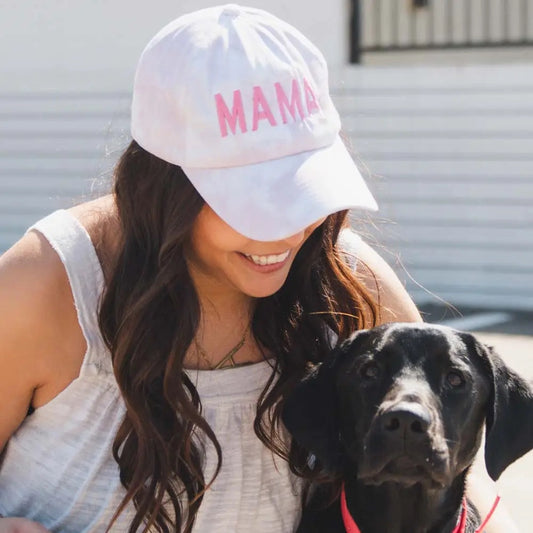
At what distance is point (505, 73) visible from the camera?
9469 mm

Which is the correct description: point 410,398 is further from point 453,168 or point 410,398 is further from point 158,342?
point 453,168

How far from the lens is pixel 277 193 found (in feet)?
8.32

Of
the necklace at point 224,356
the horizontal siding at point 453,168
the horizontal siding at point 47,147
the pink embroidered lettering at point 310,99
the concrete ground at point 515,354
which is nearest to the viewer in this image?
the pink embroidered lettering at point 310,99

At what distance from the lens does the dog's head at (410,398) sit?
2.80 m

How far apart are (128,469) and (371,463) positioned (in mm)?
581

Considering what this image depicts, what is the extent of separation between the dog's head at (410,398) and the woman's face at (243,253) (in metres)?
0.33

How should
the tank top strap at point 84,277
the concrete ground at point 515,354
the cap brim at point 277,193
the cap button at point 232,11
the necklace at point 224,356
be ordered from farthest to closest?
the concrete ground at point 515,354
the necklace at point 224,356
the tank top strap at point 84,277
the cap button at point 232,11
the cap brim at point 277,193

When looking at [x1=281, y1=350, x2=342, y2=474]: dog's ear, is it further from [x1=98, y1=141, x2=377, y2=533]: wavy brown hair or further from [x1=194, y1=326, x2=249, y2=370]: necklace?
[x1=194, y1=326, x2=249, y2=370]: necklace

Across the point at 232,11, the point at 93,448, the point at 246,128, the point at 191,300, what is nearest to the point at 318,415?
the point at 191,300

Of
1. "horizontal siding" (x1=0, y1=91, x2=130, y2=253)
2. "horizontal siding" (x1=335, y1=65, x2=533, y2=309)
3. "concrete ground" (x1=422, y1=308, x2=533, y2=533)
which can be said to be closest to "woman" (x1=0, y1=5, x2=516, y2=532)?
"concrete ground" (x1=422, y1=308, x2=533, y2=533)

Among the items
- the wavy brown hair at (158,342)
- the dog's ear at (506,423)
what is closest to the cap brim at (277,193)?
the wavy brown hair at (158,342)

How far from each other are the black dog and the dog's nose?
0.11 ft

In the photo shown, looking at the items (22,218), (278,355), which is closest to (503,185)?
(22,218)

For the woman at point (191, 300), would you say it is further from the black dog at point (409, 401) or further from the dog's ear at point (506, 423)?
the dog's ear at point (506, 423)
